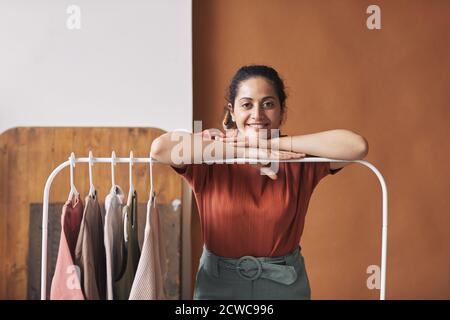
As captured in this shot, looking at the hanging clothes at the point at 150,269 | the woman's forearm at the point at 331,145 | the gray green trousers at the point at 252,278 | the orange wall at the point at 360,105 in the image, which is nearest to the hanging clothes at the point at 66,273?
the hanging clothes at the point at 150,269

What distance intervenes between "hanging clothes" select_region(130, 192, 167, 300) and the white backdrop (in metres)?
1.45

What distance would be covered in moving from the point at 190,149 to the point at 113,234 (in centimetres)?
30

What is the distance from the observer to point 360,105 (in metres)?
2.92

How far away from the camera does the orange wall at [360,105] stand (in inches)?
114

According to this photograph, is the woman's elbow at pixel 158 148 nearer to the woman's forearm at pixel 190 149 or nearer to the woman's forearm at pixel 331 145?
the woman's forearm at pixel 190 149

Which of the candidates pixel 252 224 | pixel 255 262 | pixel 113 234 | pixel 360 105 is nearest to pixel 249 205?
pixel 252 224

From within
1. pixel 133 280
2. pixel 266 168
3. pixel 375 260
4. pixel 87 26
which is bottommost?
pixel 375 260

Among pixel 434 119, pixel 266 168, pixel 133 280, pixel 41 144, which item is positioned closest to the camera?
pixel 133 280

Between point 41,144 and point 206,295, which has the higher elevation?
point 41,144

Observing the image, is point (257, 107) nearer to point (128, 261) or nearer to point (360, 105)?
point (128, 261)

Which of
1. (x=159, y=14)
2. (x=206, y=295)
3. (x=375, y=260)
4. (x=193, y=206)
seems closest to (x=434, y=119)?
(x=375, y=260)
